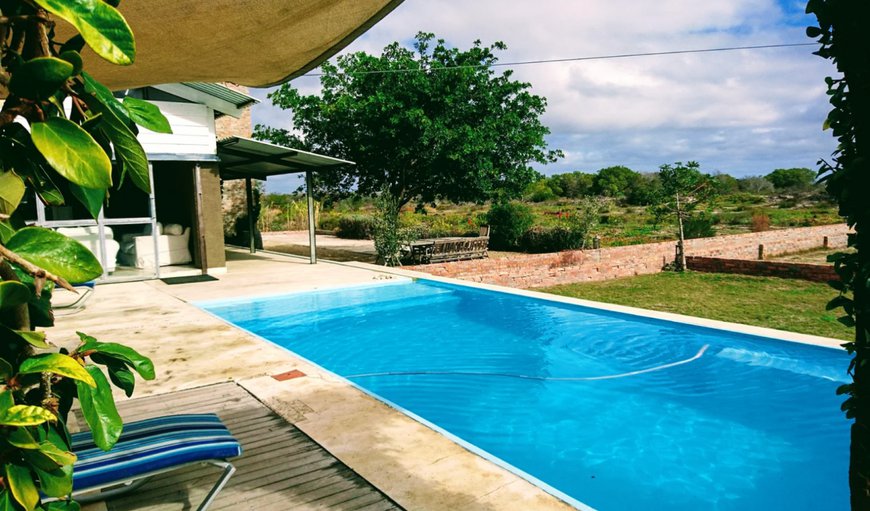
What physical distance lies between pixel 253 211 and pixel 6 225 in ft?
59.4

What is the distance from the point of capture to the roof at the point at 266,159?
12281 millimetres

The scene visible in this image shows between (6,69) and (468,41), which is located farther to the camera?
Answer: (468,41)

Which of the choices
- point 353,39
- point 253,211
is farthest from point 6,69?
point 253,211

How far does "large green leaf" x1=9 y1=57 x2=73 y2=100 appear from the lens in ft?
2.04

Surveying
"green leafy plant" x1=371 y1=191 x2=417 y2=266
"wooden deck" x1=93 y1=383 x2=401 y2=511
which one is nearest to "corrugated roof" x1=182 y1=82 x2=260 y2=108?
"green leafy plant" x1=371 y1=191 x2=417 y2=266

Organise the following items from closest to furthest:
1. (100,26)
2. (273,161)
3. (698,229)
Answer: (100,26)
(273,161)
(698,229)

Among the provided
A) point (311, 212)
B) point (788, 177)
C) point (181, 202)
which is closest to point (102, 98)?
point (311, 212)

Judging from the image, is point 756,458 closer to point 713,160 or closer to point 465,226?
point 713,160

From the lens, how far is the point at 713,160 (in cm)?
1500

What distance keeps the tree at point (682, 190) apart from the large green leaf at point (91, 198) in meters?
16.9

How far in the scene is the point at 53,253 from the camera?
2.25 ft

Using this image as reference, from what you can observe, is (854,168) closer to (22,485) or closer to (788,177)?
(22,485)

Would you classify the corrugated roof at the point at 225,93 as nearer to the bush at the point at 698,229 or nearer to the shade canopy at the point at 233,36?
the shade canopy at the point at 233,36

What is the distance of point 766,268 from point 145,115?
1690cm
